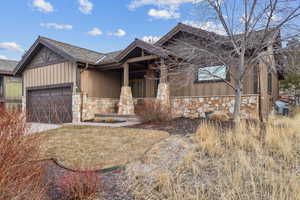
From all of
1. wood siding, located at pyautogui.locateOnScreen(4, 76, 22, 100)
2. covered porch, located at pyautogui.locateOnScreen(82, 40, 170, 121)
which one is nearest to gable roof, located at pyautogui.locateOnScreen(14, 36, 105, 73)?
covered porch, located at pyautogui.locateOnScreen(82, 40, 170, 121)

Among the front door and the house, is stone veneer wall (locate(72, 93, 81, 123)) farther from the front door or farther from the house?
the house

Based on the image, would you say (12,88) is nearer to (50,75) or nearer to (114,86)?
(50,75)

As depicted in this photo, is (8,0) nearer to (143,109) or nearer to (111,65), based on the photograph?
(111,65)

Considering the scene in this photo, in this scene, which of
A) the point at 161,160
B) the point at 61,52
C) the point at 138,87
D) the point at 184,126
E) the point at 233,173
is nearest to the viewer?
the point at 233,173

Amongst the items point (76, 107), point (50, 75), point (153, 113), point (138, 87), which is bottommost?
point (153, 113)

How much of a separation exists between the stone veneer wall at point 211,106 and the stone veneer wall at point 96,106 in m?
4.67

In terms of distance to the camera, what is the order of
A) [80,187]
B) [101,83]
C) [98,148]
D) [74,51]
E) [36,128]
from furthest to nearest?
[101,83] → [74,51] → [98,148] → [36,128] → [80,187]

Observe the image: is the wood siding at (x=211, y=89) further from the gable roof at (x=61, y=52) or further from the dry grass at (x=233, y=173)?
the gable roof at (x=61, y=52)

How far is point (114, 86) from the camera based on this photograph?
41.9 feet

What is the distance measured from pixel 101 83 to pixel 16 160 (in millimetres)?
10143

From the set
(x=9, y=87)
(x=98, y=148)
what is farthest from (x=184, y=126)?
(x=9, y=87)

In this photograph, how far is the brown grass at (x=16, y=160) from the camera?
1.91 metres

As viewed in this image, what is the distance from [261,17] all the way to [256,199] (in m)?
6.35

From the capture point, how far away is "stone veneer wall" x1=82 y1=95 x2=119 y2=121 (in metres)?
10.8
